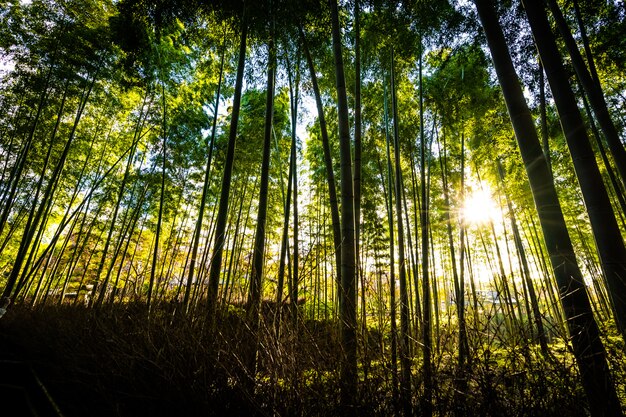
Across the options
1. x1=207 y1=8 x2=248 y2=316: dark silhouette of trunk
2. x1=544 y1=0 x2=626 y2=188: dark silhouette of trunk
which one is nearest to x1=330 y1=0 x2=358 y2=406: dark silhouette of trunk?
x1=207 y1=8 x2=248 y2=316: dark silhouette of trunk

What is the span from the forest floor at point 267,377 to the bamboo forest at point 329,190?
16 millimetres

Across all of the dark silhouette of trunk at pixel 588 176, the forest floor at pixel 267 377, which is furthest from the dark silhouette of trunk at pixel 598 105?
the forest floor at pixel 267 377

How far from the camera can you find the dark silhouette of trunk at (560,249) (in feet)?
3.64

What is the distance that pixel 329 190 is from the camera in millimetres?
2398

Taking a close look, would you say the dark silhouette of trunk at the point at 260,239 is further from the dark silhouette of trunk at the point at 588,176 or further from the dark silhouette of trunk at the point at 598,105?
the dark silhouette of trunk at the point at 598,105

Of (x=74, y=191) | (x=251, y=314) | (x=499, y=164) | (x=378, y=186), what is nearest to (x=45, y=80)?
(x=74, y=191)

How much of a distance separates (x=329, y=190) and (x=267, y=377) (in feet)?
4.87

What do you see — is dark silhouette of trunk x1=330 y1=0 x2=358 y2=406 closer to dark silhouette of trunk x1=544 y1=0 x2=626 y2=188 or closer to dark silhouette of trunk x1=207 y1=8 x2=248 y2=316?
dark silhouette of trunk x1=207 y1=8 x2=248 y2=316

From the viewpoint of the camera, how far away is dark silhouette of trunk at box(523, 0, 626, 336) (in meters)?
1.32

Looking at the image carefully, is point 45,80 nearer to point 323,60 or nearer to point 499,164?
point 323,60

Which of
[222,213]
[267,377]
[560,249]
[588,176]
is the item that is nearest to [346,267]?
[267,377]

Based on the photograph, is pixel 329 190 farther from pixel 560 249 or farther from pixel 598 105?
pixel 598 105

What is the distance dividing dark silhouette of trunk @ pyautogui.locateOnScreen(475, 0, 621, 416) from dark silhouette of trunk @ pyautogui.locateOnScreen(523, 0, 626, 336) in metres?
0.17

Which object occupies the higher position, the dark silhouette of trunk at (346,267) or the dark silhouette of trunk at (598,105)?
the dark silhouette of trunk at (598,105)
